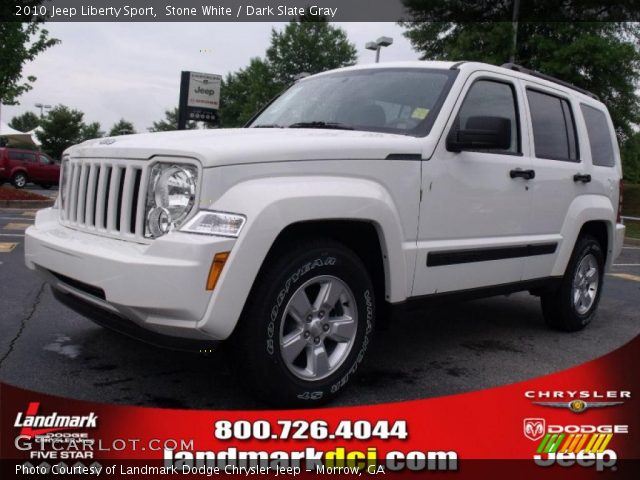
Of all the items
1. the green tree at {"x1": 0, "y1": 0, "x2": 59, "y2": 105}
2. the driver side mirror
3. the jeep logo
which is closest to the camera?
the driver side mirror

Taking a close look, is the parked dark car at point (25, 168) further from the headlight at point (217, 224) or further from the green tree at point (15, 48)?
the headlight at point (217, 224)

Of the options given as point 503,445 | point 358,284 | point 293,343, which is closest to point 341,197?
point 358,284

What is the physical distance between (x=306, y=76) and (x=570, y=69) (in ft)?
54.5

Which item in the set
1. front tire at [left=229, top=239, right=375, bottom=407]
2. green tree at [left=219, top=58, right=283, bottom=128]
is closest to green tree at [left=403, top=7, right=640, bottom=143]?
front tire at [left=229, top=239, right=375, bottom=407]

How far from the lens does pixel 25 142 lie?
39.8 m

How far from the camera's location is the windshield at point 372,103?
3.81m

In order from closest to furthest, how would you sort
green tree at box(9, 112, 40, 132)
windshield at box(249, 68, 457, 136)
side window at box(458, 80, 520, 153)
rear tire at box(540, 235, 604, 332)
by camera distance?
windshield at box(249, 68, 457, 136) → side window at box(458, 80, 520, 153) → rear tire at box(540, 235, 604, 332) → green tree at box(9, 112, 40, 132)

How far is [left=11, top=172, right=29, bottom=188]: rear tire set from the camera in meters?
25.7

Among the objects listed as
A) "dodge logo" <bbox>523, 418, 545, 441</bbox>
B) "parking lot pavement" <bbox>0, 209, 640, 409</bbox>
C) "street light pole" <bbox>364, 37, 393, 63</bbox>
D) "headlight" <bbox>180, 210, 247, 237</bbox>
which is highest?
"street light pole" <bbox>364, 37, 393, 63</bbox>

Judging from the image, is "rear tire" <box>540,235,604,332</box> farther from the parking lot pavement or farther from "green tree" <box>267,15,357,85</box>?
"green tree" <box>267,15,357,85</box>

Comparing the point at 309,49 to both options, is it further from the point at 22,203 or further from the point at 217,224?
the point at 217,224

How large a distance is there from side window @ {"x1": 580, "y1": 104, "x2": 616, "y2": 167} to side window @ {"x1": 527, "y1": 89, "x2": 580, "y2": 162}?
1.01 feet

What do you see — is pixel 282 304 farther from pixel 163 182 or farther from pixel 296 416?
pixel 163 182

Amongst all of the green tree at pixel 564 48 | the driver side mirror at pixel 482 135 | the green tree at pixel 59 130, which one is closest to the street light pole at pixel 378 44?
the green tree at pixel 564 48
